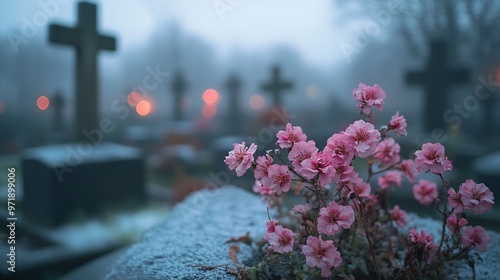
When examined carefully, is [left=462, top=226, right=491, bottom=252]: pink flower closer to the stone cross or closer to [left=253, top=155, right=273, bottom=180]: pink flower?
[left=253, top=155, right=273, bottom=180]: pink flower

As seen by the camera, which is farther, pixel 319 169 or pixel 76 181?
pixel 76 181

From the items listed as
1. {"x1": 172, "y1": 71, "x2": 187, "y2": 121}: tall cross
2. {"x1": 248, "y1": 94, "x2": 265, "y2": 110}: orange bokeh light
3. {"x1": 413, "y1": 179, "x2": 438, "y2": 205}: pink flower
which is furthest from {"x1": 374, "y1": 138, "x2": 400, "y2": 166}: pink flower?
{"x1": 248, "y1": 94, "x2": 265, "y2": 110}: orange bokeh light

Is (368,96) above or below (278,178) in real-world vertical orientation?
above

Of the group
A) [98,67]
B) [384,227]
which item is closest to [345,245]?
[384,227]

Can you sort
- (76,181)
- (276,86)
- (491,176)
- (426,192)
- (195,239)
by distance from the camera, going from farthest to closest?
(276,86) < (491,176) < (76,181) < (195,239) < (426,192)

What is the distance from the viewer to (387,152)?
1537 millimetres

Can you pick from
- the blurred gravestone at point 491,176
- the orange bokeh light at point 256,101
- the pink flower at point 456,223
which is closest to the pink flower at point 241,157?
the pink flower at point 456,223

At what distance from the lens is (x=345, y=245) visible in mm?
1506

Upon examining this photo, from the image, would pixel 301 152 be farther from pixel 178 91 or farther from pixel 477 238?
pixel 178 91

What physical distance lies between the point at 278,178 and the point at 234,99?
441 inches

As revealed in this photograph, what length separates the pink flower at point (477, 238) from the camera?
1219 mm

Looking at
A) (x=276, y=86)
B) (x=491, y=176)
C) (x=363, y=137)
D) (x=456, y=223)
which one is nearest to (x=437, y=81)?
(x=491, y=176)

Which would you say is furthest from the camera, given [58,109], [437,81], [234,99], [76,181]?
[234,99]

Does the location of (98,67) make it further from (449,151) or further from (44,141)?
(44,141)
